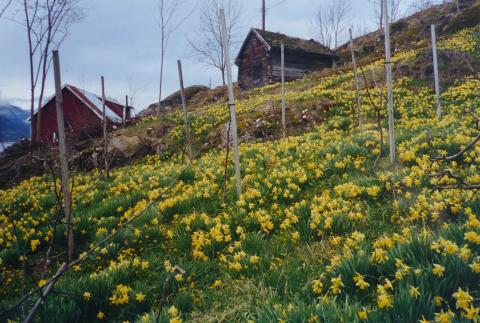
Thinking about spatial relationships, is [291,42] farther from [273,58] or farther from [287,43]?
[273,58]

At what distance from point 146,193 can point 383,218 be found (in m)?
4.96

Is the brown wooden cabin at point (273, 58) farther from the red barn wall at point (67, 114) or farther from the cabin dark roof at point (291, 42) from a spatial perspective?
the red barn wall at point (67, 114)

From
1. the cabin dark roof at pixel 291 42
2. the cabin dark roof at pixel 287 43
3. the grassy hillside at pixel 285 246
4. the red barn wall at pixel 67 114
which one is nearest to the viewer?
the grassy hillside at pixel 285 246

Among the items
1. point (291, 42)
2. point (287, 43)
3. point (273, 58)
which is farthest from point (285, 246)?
point (291, 42)

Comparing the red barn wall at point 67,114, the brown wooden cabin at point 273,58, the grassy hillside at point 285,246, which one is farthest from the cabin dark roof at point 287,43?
the grassy hillside at point 285,246

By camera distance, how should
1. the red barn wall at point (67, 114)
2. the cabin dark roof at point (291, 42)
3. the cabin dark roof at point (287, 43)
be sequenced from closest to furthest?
the red barn wall at point (67, 114) < the cabin dark roof at point (287, 43) < the cabin dark roof at point (291, 42)

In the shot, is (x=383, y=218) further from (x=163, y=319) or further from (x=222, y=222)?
(x=163, y=319)

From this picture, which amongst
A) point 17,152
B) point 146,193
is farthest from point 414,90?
point 17,152

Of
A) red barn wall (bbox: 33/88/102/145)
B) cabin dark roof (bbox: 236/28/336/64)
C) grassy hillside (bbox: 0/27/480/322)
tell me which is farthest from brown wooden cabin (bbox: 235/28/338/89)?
grassy hillside (bbox: 0/27/480/322)

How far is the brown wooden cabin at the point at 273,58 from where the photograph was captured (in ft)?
101

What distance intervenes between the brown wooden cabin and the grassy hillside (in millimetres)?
24073

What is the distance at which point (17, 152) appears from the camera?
20.9 metres

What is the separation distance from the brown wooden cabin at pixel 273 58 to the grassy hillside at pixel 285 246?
24073 millimetres

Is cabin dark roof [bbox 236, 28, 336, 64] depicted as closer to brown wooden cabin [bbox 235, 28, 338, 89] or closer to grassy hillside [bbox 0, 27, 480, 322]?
brown wooden cabin [bbox 235, 28, 338, 89]
